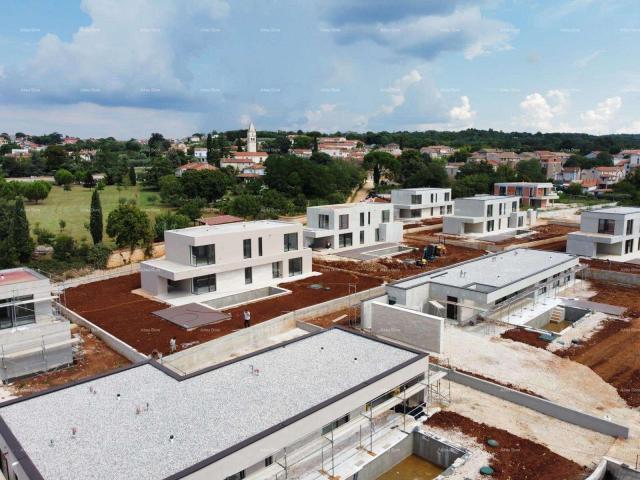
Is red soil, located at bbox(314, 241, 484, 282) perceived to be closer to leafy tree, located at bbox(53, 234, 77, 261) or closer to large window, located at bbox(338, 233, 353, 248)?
large window, located at bbox(338, 233, 353, 248)

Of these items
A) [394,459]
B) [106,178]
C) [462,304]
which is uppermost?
[106,178]

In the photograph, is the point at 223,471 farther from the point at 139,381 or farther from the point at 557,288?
the point at 557,288

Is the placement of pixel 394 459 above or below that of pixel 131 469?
below

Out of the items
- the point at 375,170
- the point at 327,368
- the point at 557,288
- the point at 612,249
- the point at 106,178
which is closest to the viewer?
the point at 327,368

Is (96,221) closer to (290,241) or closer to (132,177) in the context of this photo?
(290,241)

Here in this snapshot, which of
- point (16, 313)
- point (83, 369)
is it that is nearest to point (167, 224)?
point (16, 313)

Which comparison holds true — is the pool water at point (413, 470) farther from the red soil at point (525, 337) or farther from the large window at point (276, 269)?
the large window at point (276, 269)

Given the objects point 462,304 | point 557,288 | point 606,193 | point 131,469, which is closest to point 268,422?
point 131,469
